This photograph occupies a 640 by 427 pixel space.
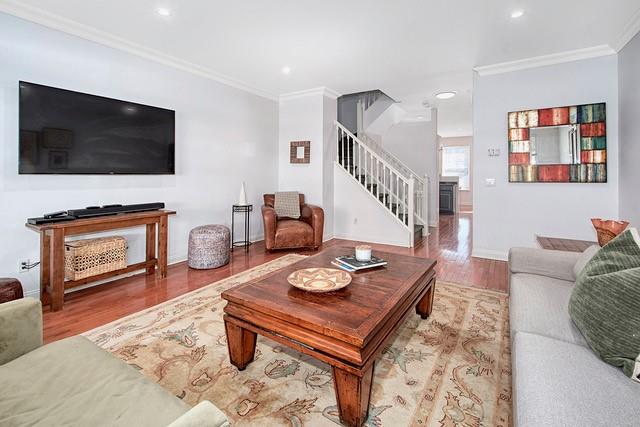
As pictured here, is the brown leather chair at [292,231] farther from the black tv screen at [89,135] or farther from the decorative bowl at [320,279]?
the decorative bowl at [320,279]

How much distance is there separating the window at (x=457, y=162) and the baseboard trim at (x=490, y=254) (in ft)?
24.6

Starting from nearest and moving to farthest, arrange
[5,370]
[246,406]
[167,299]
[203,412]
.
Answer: [203,412] → [5,370] → [246,406] → [167,299]

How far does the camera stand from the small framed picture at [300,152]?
5.40 m

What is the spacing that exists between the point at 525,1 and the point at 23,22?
432cm

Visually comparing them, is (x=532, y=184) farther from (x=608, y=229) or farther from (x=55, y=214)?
(x=55, y=214)

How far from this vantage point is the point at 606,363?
112 centimetres

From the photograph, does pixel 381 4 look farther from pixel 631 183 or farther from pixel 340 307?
pixel 631 183

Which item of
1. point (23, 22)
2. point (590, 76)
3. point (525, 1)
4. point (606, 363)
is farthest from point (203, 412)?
point (590, 76)

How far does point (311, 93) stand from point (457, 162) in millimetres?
7954

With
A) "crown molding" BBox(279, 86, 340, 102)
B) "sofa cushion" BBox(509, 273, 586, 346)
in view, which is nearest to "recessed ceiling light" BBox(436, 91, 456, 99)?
"crown molding" BBox(279, 86, 340, 102)

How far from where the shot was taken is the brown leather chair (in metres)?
4.46

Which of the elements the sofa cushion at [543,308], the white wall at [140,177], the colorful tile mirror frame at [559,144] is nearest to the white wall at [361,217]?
the white wall at [140,177]

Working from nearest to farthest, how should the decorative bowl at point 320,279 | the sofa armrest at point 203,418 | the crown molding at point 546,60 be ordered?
1. the sofa armrest at point 203,418
2. the decorative bowl at point 320,279
3. the crown molding at point 546,60

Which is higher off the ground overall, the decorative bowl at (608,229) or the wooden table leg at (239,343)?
the decorative bowl at (608,229)
